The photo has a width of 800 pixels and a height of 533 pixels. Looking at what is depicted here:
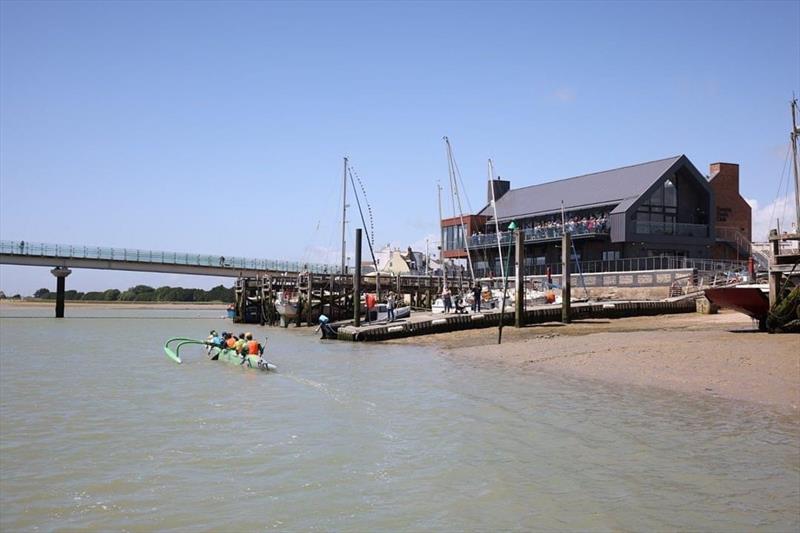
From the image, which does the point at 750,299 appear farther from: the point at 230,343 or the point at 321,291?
the point at 321,291

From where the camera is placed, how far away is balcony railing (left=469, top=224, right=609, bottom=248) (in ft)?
176

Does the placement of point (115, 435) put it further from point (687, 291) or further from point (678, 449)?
point (687, 291)

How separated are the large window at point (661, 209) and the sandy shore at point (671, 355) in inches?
900

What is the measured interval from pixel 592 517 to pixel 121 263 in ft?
238

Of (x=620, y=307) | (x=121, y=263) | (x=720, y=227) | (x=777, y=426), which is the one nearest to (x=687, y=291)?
(x=620, y=307)

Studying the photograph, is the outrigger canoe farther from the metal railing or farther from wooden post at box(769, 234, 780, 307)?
the metal railing

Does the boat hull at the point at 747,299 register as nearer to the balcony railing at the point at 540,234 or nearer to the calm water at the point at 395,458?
the calm water at the point at 395,458

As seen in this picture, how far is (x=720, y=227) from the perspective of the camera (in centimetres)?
5866

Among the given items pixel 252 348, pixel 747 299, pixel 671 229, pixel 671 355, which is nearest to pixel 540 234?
pixel 671 229

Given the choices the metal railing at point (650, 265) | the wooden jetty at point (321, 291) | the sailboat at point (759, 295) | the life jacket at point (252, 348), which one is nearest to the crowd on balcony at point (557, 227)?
the metal railing at point (650, 265)

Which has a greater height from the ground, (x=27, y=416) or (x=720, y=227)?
(x=720, y=227)

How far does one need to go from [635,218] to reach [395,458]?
45417 mm

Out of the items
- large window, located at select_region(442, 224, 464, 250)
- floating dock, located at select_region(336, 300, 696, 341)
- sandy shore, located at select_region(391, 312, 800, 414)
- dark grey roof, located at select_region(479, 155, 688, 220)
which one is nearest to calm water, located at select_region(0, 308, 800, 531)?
sandy shore, located at select_region(391, 312, 800, 414)

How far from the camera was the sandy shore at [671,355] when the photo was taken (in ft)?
53.4
